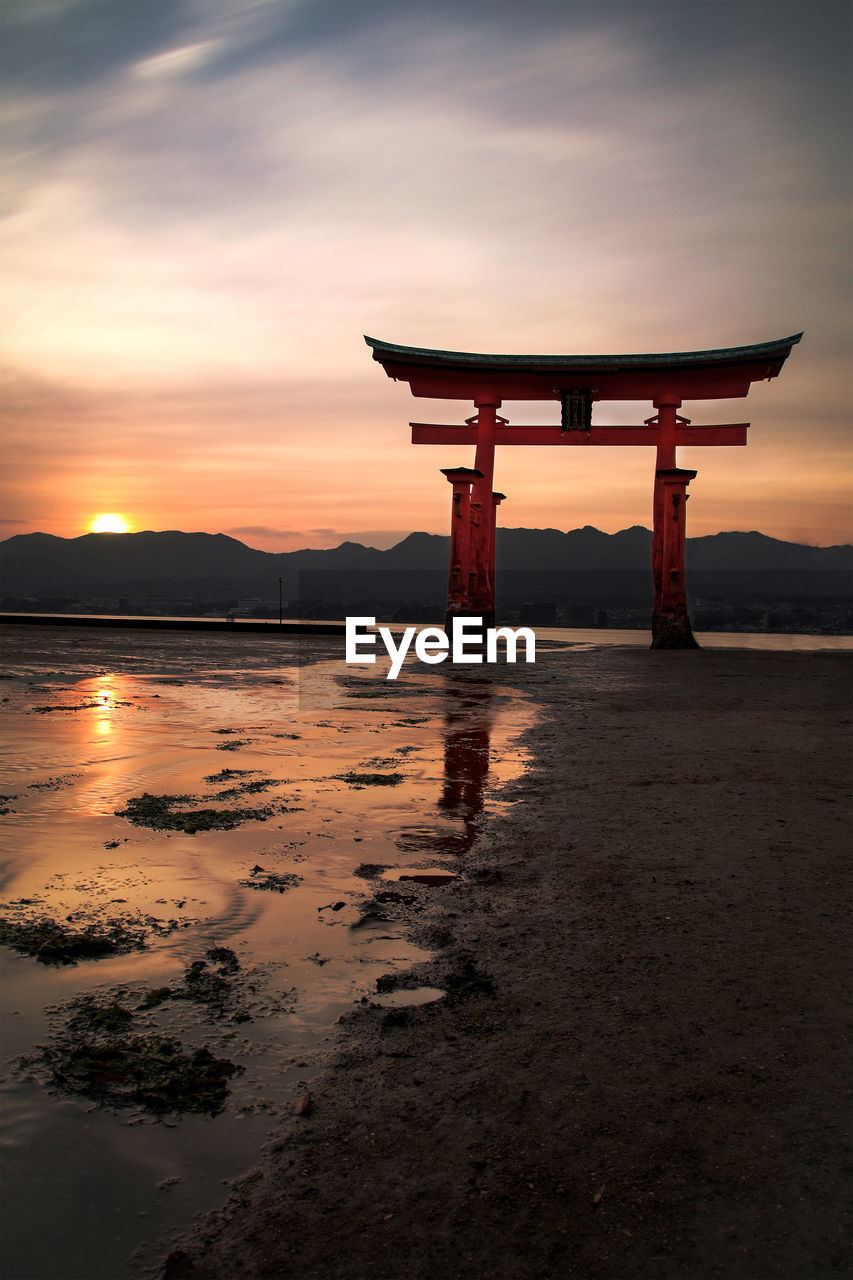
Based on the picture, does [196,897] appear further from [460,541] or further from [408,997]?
[460,541]

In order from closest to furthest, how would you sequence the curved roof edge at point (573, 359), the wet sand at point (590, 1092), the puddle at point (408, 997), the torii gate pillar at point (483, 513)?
the wet sand at point (590, 1092)
the puddle at point (408, 997)
the curved roof edge at point (573, 359)
the torii gate pillar at point (483, 513)

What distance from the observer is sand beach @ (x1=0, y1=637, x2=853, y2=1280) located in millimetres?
1312

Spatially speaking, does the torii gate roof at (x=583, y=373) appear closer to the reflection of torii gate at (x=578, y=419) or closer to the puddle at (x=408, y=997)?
the reflection of torii gate at (x=578, y=419)

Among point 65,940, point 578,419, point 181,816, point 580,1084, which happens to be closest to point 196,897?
point 65,940

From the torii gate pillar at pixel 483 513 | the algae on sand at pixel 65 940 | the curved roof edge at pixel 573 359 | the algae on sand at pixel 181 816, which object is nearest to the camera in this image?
the algae on sand at pixel 65 940

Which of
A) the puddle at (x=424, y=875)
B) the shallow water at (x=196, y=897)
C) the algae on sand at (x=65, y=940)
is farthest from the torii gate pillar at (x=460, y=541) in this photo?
the algae on sand at (x=65, y=940)

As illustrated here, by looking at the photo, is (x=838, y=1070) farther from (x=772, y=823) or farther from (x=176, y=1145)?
(x=772, y=823)

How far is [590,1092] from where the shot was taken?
1706mm

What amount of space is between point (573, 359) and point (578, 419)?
4.52ft

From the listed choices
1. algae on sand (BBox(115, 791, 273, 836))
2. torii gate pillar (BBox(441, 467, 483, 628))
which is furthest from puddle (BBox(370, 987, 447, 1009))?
torii gate pillar (BBox(441, 467, 483, 628))

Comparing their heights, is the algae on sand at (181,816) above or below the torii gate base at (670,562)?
below

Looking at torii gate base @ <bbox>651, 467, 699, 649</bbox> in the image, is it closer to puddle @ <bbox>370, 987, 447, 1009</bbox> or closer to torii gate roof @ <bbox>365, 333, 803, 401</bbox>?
torii gate roof @ <bbox>365, 333, 803, 401</bbox>

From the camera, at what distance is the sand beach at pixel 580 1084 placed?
1.31 m

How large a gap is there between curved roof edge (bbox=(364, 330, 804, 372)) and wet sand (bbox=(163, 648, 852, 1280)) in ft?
53.6
